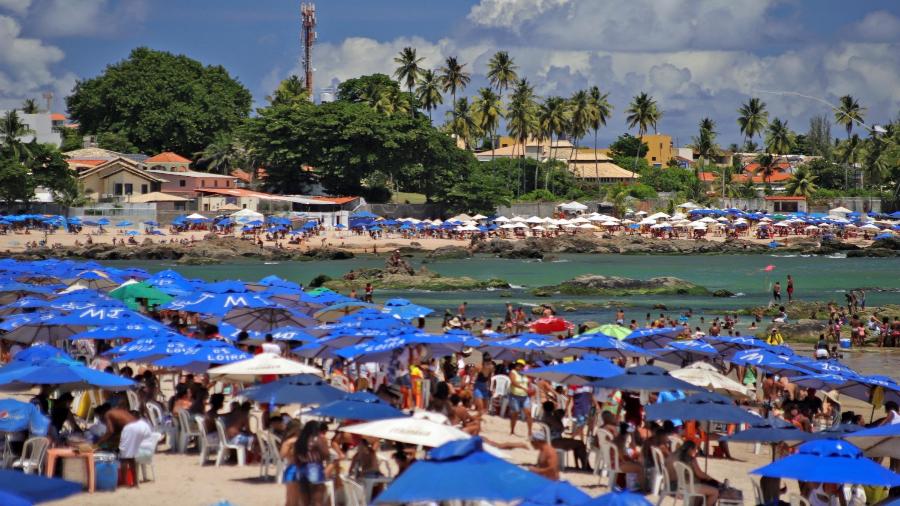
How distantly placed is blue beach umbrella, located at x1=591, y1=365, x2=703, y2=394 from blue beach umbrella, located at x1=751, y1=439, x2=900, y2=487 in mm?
Answer: 4665

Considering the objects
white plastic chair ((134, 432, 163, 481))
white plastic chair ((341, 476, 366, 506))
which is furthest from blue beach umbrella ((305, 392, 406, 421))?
white plastic chair ((134, 432, 163, 481))

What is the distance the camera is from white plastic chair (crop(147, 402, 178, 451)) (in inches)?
580

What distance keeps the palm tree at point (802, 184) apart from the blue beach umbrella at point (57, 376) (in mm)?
98173

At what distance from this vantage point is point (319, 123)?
89.9m

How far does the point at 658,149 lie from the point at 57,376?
138784 millimetres

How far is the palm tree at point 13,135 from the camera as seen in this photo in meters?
79.9

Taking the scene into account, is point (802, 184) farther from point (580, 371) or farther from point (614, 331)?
point (580, 371)

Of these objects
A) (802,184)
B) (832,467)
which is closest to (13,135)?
(802,184)

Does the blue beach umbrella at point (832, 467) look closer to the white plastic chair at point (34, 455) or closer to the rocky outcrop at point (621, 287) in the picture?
the white plastic chair at point (34, 455)

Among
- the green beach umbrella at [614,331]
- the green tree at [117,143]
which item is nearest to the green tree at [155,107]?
the green tree at [117,143]

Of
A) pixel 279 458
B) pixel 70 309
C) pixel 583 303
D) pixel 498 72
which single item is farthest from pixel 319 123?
pixel 279 458

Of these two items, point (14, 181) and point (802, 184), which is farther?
point (802, 184)

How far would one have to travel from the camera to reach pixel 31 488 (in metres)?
6.64

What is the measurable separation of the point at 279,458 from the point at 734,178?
119401 millimetres
